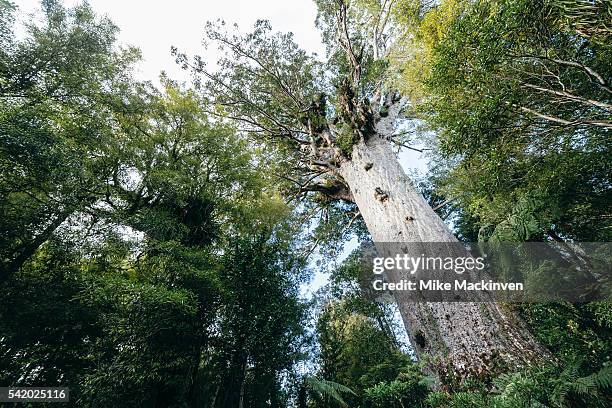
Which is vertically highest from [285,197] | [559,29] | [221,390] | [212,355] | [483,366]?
[285,197]

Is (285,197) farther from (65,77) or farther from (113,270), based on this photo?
(65,77)

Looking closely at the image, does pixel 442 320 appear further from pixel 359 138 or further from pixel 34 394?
pixel 34 394

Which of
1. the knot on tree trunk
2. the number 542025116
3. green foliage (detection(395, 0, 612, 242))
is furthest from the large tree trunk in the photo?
the number 542025116

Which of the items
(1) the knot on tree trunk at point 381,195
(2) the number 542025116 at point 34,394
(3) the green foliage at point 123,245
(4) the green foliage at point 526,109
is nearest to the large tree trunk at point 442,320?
(1) the knot on tree trunk at point 381,195

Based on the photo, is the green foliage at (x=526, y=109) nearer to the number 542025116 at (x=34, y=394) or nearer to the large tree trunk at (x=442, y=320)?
the large tree trunk at (x=442, y=320)

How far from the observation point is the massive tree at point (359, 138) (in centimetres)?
284

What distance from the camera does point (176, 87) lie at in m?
9.01

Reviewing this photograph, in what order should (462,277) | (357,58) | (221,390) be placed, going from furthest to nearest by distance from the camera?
(357,58), (221,390), (462,277)

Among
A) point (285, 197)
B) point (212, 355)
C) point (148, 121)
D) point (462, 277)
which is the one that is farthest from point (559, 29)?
point (148, 121)

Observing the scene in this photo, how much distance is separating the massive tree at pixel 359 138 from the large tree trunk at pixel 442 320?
10mm

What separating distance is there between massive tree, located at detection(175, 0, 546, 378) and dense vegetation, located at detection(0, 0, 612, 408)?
0.37ft

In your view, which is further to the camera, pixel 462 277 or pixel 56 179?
pixel 56 179

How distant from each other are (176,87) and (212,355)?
813cm

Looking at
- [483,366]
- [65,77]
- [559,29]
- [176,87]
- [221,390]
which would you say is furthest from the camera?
[176,87]
